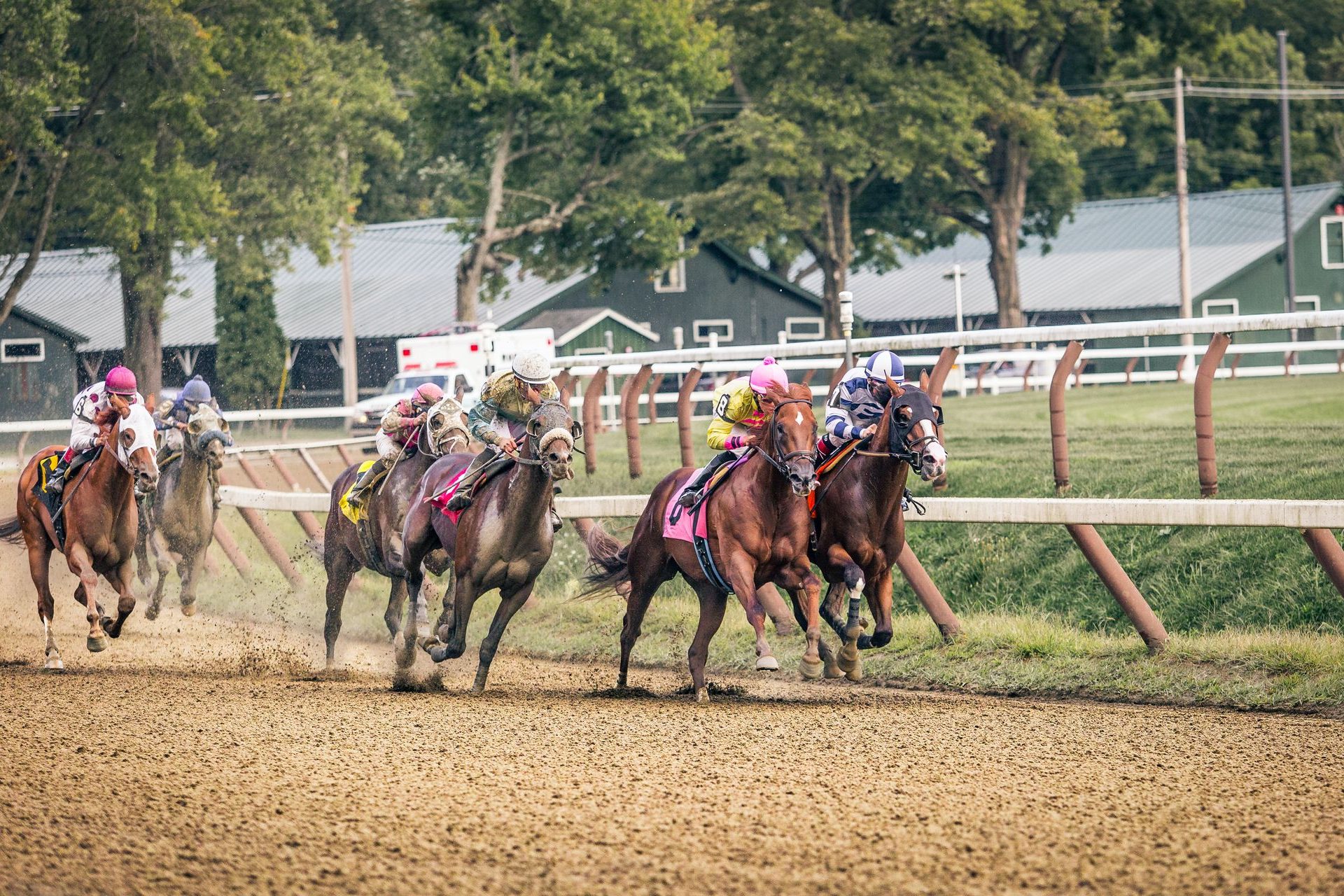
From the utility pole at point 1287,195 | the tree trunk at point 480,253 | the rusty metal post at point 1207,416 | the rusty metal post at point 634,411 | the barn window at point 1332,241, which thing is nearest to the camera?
the rusty metal post at point 1207,416

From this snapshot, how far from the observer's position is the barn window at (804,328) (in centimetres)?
4394

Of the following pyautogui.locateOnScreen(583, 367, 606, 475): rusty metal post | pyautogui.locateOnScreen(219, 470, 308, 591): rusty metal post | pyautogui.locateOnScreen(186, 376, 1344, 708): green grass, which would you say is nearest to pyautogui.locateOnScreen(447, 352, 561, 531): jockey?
pyautogui.locateOnScreen(186, 376, 1344, 708): green grass

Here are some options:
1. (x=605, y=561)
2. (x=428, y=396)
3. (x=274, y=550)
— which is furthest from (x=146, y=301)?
(x=605, y=561)

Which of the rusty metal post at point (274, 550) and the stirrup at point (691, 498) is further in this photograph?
the rusty metal post at point (274, 550)

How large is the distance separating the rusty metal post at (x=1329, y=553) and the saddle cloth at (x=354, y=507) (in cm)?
532

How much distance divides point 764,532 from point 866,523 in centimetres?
52

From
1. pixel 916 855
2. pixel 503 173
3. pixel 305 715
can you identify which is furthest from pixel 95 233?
pixel 916 855

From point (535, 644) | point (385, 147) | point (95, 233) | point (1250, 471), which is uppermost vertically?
point (385, 147)

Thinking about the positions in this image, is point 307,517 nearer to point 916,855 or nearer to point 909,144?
point 916,855

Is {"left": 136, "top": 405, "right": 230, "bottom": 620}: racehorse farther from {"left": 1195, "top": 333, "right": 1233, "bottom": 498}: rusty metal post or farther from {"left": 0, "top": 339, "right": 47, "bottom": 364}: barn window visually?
{"left": 0, "top": 339, "right": 47, "bottom": 364}: barn window

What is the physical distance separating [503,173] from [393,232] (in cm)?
1272

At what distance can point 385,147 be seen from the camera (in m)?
32.8

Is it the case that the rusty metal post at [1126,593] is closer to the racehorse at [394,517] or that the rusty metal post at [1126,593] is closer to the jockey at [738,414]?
the jockey at [738,414]

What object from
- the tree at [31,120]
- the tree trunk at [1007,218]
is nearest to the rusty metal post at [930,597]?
the tree at [31,120]
